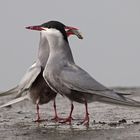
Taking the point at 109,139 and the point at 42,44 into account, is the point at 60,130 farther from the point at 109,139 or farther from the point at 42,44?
the point at 42,44

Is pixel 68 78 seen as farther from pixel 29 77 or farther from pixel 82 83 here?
pixel 29 77

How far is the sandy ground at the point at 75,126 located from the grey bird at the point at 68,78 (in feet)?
1.28

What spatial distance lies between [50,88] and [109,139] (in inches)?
104

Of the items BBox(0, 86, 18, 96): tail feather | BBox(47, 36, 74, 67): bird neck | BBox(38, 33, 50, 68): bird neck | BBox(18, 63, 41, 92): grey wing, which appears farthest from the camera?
BBox(0, 86, 18, 96): tail feather

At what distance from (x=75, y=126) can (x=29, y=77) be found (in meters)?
1.31

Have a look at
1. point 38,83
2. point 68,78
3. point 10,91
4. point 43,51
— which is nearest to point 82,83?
point 68,78

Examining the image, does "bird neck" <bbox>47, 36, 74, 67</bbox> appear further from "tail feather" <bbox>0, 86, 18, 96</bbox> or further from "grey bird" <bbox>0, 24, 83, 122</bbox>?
"tail feather" <bbox>0, 86, 18, 96</bbox>

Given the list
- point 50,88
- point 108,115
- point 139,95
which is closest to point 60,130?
point 50,88

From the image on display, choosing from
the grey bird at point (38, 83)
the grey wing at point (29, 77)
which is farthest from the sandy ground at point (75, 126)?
the grey wing at point (29, 77)

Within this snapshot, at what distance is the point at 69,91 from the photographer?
10.8 m

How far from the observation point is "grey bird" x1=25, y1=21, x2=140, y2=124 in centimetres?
1074

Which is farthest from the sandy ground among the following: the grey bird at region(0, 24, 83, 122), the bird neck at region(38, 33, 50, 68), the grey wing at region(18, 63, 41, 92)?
the bird neck at region(38, 33, 50, 68)

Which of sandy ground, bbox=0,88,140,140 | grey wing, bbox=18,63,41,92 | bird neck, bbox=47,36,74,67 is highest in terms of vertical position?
bird neck, bbox=47,36,74,67

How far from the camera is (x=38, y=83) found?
1159 cm
